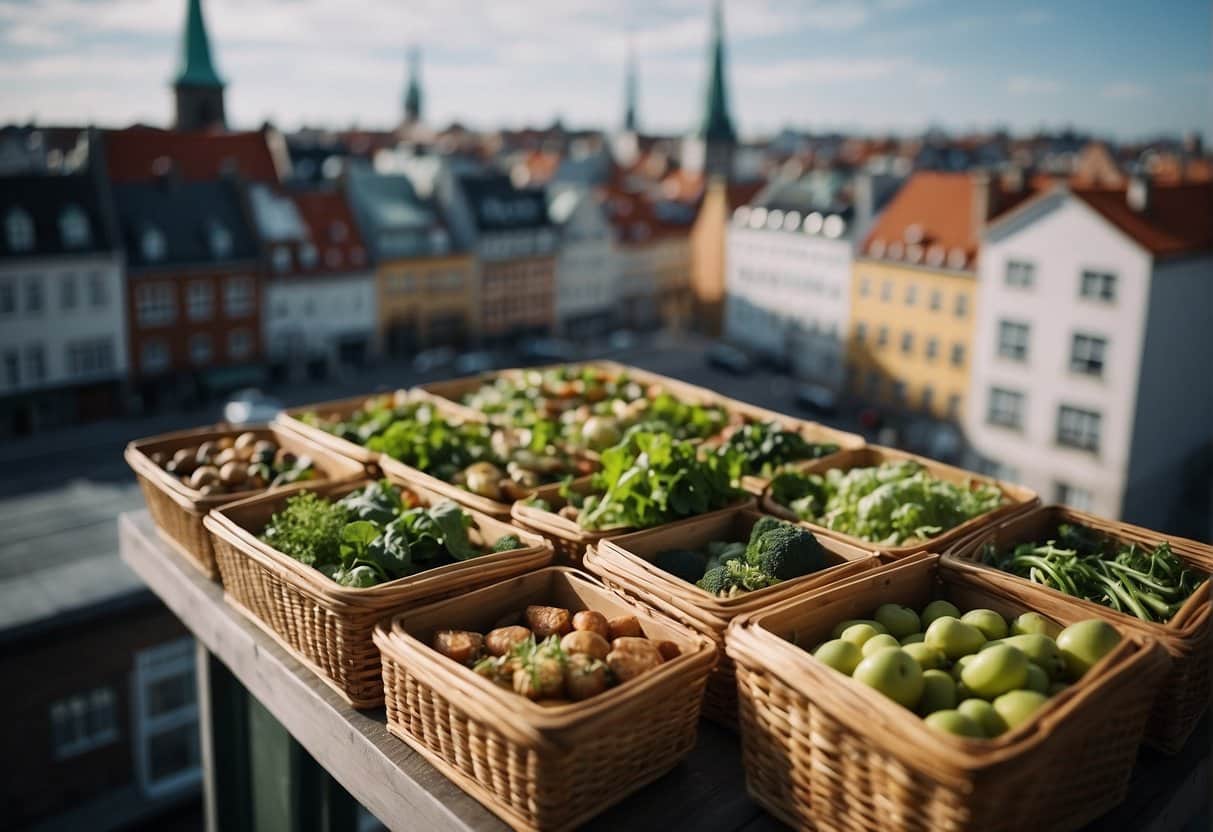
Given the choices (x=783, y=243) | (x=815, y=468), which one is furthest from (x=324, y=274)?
(x=815, y=468)

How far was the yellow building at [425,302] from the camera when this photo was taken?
145 feet

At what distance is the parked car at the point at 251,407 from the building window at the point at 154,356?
8.36 feet

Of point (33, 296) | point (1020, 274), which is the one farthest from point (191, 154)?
point (1020, 274)

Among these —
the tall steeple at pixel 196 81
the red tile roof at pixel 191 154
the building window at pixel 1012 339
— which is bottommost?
the building window at pixel 1012 339

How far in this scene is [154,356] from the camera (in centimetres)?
3638

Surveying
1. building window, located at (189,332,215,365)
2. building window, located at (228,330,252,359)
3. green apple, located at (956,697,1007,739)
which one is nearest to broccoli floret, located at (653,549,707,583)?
green apple, located at (956,697,1007,739)

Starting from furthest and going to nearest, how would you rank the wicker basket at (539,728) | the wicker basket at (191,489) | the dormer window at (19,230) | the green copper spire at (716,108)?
the green copper spire at (716,108) < the dormer window at (19,230) < the wicker basket at (191,489) < the wicker basket at (539,728)

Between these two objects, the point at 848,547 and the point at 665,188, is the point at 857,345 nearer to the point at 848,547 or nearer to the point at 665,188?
the point at 665,188

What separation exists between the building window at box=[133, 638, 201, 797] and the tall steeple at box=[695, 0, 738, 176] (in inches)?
2390

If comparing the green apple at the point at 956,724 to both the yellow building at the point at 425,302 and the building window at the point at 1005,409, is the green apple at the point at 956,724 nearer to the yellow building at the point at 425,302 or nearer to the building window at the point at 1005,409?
the building window at the point at 1005,409

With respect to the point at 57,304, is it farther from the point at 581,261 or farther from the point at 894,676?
the point at 894,676

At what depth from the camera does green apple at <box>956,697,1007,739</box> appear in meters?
2.99

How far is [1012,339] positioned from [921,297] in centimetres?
523

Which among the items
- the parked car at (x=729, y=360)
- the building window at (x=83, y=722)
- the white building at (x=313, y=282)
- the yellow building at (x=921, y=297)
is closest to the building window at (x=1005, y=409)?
the yellow building at (x=921, y=297)
